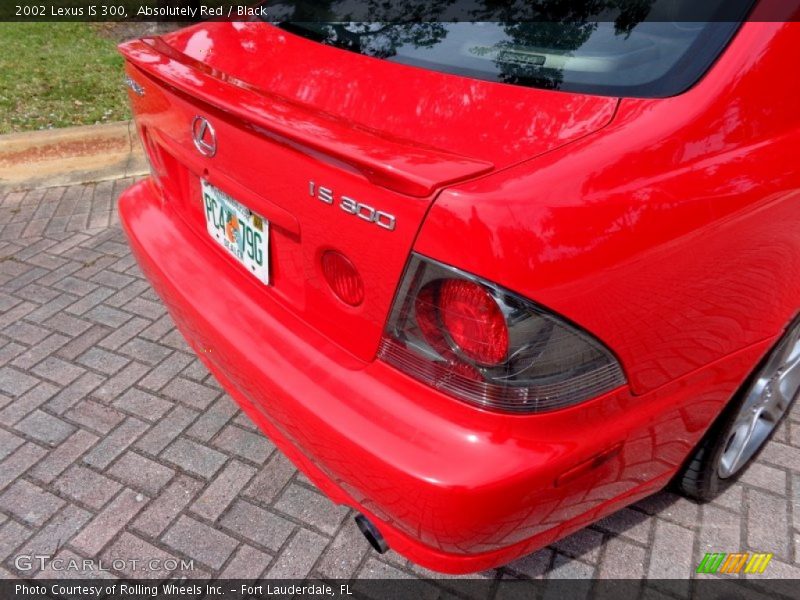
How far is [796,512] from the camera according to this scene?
2.14m

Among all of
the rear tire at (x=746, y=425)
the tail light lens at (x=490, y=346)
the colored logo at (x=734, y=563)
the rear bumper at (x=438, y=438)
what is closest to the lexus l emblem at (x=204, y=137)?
the rear bumper at (x=438, y=438)

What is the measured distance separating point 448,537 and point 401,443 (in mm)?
236

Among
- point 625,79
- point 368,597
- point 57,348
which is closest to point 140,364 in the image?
point 57,348

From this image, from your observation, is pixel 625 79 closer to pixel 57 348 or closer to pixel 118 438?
pixel 118 438

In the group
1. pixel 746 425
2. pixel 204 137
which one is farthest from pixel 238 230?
pixel 746 425

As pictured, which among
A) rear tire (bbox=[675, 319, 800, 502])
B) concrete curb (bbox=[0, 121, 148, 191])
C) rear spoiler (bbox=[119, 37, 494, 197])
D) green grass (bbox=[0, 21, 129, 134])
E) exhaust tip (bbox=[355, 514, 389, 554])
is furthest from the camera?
green grass (bbox=[0, 21, 129, 134])

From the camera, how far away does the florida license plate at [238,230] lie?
170 centimetres

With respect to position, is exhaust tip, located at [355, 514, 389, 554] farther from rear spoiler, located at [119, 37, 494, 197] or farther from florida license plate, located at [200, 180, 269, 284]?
rear spoiler, located at [119, 37, 494, 197]

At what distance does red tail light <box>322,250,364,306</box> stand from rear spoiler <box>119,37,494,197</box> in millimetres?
228

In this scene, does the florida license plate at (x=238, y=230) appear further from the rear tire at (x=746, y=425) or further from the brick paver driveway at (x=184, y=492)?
the rear tire at (x=746, y=425)

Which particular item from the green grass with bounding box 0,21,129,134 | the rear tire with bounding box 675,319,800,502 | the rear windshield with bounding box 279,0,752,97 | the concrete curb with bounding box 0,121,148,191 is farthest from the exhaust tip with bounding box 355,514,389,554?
the green grass with bounding box 0,21,129,134

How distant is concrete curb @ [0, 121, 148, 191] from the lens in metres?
4.41

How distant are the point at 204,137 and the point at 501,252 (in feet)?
3.09

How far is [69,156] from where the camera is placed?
451cm
